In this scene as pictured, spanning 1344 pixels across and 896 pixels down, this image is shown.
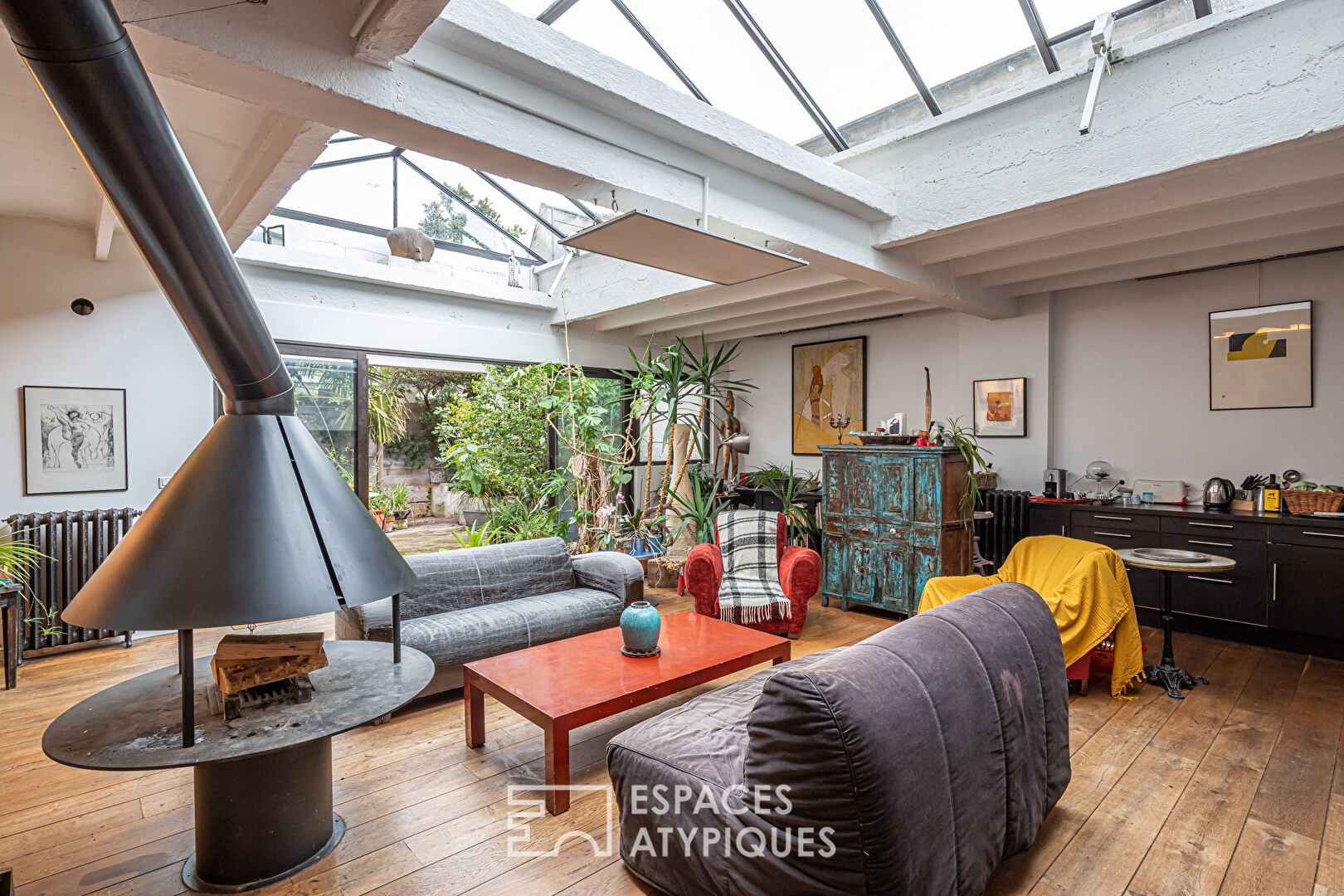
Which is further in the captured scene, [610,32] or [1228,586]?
[1228,586]

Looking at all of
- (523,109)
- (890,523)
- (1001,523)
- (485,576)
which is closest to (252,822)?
(485,576)

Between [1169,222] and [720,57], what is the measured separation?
2725 millimetres

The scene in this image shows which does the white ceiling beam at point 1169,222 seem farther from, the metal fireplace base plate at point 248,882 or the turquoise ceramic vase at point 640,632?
the metal fireplace base plate at point 248,882

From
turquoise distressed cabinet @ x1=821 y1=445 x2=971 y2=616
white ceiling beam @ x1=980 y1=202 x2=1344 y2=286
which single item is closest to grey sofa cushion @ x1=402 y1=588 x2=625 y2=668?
turquoise distressed cabinet @ x1=821 y1=445 x2=971 y2=616

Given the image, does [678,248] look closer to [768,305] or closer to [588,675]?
[588,675]

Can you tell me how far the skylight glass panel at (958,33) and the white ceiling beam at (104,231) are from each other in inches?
160

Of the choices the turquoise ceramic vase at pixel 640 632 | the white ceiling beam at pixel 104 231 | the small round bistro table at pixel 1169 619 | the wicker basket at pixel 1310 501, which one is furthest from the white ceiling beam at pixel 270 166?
the wicker basket at pixel 1310 501

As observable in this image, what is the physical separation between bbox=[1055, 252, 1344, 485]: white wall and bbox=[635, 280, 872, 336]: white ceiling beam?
183 centimetres

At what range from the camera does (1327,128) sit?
253cm

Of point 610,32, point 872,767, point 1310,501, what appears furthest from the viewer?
point 1310,501

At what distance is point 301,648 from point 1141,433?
5.65 meters

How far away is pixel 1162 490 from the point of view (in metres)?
4.77

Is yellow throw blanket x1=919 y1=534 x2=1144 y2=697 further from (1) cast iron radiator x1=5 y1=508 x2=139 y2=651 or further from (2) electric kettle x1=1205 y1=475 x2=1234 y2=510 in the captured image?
(1) cast iron radiator x1=5 y1=508 x2=139 y2=651

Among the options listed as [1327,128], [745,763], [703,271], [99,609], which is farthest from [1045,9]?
[99,609]
